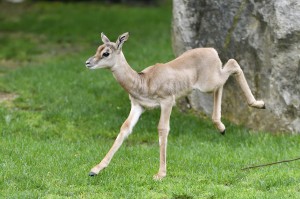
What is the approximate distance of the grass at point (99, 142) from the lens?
8781 millimetres

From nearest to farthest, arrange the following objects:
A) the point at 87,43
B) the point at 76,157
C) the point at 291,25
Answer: the point at 76,157, the point at 291,25, the point at 87,43

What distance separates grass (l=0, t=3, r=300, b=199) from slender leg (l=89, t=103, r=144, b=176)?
0.20m

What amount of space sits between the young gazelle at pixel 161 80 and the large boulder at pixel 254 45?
2.03m

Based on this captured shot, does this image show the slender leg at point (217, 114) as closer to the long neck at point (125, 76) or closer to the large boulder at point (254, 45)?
the long neck at point (125, 76)

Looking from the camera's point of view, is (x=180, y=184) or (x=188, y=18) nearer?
(x=180, y=184)

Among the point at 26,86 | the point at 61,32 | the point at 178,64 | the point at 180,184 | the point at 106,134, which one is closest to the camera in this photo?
the point at 180,184

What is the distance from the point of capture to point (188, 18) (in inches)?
528

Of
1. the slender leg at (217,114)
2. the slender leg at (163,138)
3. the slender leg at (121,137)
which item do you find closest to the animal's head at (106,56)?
the slender leg at (121,137)

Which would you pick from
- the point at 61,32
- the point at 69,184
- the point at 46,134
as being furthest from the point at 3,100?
the point at 61,32

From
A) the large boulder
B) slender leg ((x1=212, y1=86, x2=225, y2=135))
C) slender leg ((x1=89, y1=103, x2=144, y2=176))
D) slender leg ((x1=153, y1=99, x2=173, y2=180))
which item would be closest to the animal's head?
slender leg ((x1=89, y1=103, x2=144, y2=176))

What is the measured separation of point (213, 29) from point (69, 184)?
5.42m

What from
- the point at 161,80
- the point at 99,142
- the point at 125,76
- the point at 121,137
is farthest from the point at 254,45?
the point at 121,137

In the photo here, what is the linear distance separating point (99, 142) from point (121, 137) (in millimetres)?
2745

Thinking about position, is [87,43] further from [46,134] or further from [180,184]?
[180,184]
